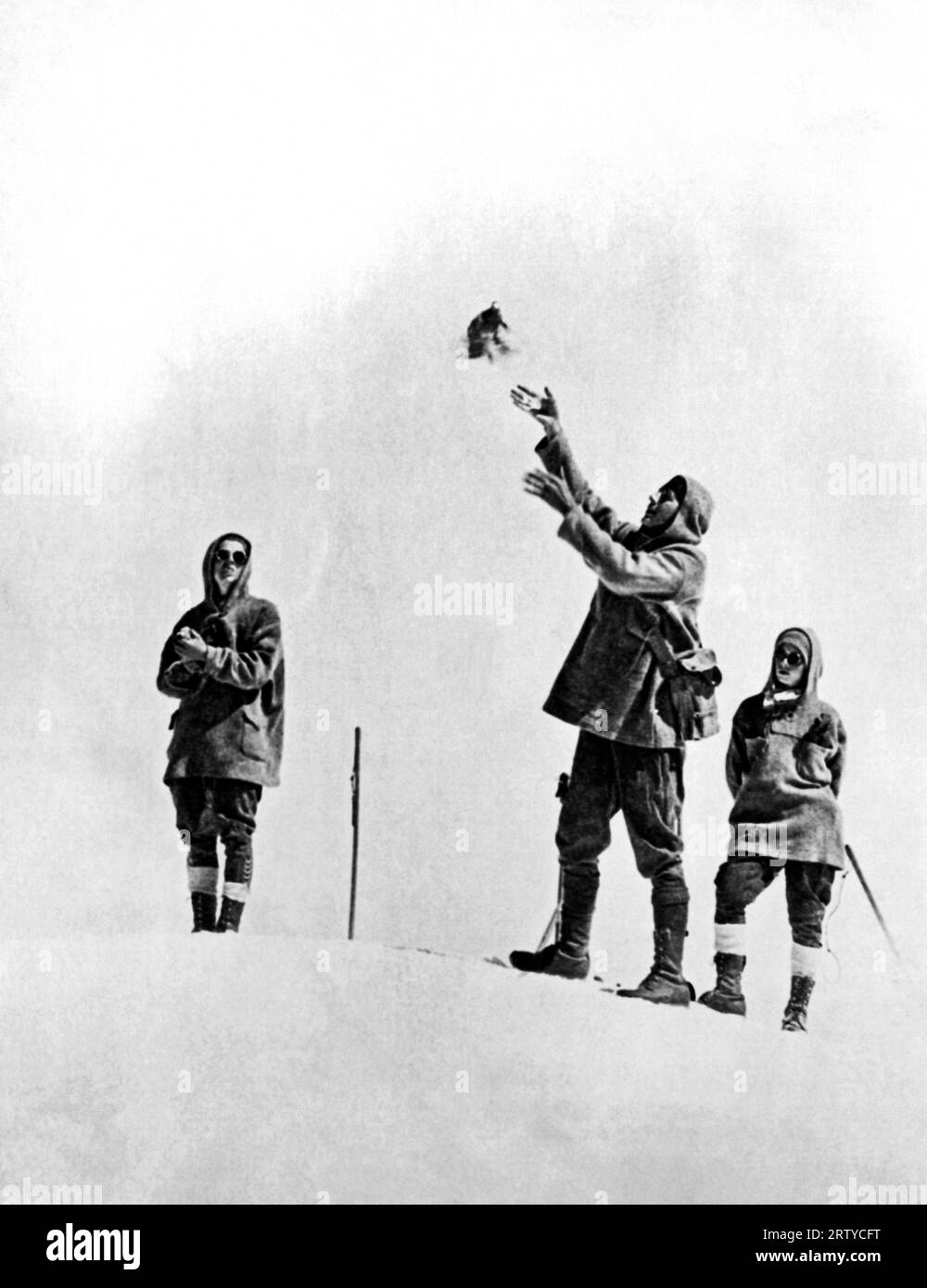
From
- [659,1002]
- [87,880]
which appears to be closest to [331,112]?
[87,880]

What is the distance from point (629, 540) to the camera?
25.5 ft

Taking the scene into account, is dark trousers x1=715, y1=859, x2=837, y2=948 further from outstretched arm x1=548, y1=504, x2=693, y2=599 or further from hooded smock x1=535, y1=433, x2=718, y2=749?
outstretched arm x1=548, y1=504, x2=693, y2=599

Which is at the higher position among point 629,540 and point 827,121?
point 827,121

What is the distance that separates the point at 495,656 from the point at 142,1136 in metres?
2.38

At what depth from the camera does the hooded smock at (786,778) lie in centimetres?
771

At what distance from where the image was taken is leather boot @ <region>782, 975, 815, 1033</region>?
25.1ft

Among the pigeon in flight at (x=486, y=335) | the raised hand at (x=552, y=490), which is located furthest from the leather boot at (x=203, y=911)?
the pigeon in flight at (x=486, y=335)

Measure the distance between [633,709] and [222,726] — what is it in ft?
5.45

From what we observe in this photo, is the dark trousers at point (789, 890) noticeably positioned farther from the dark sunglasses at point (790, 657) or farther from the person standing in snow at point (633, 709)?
the dark sunglasses at point (790, 657)

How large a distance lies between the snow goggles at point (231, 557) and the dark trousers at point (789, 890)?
233 centimetres

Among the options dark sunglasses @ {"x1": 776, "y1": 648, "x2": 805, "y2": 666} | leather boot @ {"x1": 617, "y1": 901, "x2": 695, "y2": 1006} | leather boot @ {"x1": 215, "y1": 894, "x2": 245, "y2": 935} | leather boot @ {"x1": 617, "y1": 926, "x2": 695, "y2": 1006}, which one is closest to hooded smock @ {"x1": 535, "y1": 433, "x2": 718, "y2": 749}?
dark sunglasses @ {"x1": 776, "y1": 648, "x2": 805, "y2": 666}

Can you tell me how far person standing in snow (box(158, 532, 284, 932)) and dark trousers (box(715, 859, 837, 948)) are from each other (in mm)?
1878
